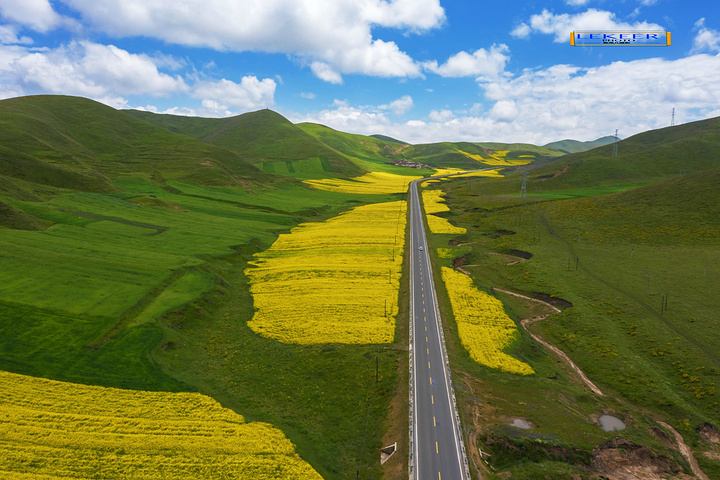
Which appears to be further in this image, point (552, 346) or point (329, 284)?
point (329, 284)

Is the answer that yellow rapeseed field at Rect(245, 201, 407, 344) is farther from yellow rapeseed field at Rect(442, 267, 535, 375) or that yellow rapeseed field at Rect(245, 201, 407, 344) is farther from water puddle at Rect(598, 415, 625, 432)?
water puddle at Rect(598, 415, 625, 432)

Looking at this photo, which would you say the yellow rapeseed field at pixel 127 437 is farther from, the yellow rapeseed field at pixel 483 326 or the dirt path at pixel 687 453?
the dirt path at pixel 687 453

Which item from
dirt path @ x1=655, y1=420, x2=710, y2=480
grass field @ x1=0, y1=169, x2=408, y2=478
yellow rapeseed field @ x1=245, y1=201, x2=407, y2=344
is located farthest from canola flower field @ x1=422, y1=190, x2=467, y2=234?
dirt path @ x1=655, y1=420, x2=710, y2=480

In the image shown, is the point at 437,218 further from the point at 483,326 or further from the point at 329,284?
the point at 483,326

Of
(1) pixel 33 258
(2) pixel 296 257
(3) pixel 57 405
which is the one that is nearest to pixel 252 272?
(2) pixel 296 257

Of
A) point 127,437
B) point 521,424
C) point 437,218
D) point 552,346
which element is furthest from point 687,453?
point 437,218

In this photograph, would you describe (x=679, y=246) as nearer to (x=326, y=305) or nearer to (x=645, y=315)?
(x=645, y=315)

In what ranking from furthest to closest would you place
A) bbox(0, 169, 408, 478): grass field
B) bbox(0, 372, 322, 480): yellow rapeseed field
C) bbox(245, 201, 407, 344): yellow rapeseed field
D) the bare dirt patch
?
bbox(245, 201, 407, 344): yellow rapeseed field
bbox(0, 169, 408, 478): grass field
the bare dirt patch
bbox(0, 372, 322, 480): yellow rapeseed field
